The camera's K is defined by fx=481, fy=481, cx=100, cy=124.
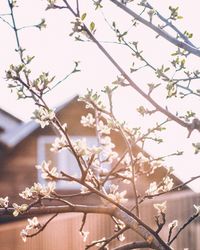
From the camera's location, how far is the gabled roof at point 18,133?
15.3m

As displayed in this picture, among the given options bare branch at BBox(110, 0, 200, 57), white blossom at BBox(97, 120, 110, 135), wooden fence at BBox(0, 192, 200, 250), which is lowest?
wooden fence at BBox(0, 192, 200, 250)

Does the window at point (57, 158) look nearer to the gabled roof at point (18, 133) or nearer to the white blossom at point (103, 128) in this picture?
the gabled roof at point (18, 133)

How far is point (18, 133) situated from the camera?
51.1 feet

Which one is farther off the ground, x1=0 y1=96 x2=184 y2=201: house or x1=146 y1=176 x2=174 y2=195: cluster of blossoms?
x1=0 y1=96 x2=184 y2=201: house

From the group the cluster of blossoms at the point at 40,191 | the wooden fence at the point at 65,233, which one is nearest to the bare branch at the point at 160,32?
the cluster of blossoms at the point at 40,191

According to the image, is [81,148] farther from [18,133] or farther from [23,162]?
[23,162]

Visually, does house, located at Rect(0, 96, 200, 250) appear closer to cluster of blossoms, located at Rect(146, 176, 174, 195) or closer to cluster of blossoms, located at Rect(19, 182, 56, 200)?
cluster of blossoms, located at Rect(146, 176, 174, 195)

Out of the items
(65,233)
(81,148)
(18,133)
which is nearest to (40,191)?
(81,148)

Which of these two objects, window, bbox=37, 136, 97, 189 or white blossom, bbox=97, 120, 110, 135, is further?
window, bbox=37, 136, 97, 189

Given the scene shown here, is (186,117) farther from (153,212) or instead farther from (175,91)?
(153,212)

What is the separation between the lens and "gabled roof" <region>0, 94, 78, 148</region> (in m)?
15.3

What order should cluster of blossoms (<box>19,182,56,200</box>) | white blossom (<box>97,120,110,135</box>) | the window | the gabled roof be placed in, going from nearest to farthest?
1. cluster of blossoms (<box>19,182,56,200</box>)
2. white blossom (<box>97,120,110,135</box>)
3. the gabled roof
4. the window

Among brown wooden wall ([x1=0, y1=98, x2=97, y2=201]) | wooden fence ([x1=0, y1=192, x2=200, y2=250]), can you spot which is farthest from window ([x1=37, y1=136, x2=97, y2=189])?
wooden fence ([x1=0, y1=192, x2=200, y2=250])

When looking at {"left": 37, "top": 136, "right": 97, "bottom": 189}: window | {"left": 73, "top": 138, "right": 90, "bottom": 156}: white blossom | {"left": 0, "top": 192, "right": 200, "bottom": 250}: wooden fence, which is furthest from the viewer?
{"left": 37, "top": 136, "right": 97, "bottom": 189}: window
